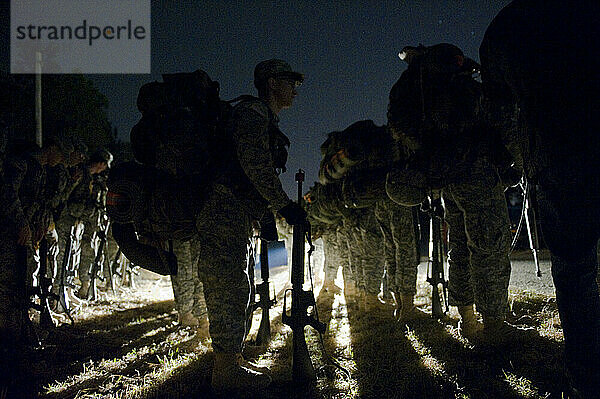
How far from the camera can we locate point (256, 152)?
284 cm

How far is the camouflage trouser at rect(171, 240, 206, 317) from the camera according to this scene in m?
4.23

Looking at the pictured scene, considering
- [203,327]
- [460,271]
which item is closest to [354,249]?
[460,271]

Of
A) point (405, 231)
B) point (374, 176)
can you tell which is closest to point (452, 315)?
point (405, 231)

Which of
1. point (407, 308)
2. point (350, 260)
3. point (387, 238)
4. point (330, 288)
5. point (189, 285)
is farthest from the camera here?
point (330, 288)

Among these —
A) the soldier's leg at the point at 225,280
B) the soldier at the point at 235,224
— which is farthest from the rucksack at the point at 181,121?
the soldier's leg at the point at 225,280

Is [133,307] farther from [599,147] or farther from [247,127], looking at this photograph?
[599,147]

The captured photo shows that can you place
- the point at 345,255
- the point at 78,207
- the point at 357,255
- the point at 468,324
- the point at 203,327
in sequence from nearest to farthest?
the point at 468,324, the point at 203,327, the point at 357,255, the point at 78,207, the point at 345,255

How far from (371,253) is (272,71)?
3.24 metres

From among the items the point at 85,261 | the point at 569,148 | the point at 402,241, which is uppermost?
the point at 569,148

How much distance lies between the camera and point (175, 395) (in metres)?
2.77

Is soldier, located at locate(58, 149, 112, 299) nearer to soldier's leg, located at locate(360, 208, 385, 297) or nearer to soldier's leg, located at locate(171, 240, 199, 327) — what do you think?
soldier's leg, located at locate(171, 240, 199, 327)

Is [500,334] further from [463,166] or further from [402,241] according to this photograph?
[402,241]

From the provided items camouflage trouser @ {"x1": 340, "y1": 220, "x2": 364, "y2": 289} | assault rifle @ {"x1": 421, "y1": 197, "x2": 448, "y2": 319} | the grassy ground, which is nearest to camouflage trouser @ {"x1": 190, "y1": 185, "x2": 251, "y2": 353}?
the grassy ground

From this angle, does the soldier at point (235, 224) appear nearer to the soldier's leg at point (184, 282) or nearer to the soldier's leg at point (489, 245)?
the soldier's leg at point (184, 282)
